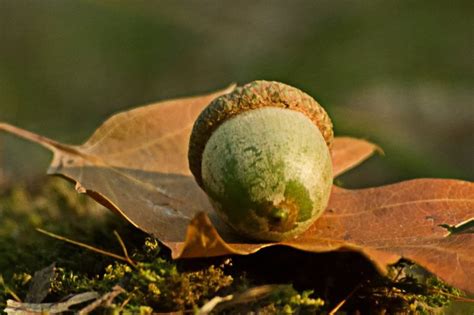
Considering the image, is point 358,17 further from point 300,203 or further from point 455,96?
point 300,203

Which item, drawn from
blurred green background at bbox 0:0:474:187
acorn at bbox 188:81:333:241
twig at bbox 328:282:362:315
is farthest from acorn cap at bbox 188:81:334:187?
blurred green background at bbox 0:0:474:187

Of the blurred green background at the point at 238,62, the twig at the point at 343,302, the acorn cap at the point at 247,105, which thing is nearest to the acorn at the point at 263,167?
the acorn cap at the point at 247,105

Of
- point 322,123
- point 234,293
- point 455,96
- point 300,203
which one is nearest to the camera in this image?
point 234,293

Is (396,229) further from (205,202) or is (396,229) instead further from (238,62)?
(238,62)

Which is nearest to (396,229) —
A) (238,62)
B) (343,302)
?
(343,302)

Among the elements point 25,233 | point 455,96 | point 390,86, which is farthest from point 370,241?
point 455,96

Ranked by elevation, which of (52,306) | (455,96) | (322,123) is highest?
(322,123)
